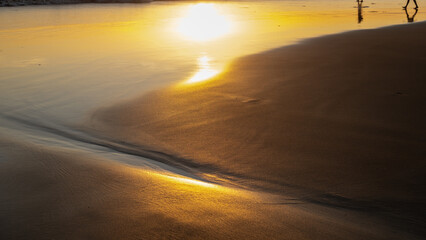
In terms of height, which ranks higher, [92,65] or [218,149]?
[92,65]

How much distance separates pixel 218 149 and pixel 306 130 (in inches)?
33.4

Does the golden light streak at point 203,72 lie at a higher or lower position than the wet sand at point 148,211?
lower

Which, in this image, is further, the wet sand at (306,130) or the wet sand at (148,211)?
the wet sand at (306,130)

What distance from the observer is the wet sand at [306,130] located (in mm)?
2504

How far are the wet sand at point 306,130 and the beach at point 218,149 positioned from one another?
0.05ft

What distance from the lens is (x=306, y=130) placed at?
3480 millimetres

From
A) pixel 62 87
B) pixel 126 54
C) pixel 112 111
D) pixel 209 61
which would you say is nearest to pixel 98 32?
pixel 126 54

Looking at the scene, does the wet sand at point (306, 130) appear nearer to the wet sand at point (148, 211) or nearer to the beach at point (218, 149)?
the beach at point (218, 149)

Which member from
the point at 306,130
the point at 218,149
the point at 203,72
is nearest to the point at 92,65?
the point at 203,72

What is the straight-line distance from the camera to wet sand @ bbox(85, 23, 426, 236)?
2.50m

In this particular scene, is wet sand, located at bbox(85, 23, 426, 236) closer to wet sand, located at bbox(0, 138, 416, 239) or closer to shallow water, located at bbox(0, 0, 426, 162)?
wet sand, located at bbox(0, 138, 416, 239)

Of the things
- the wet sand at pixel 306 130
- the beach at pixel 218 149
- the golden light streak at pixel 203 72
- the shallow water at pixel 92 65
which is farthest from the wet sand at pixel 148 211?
the golden light streak at pixel 203 72

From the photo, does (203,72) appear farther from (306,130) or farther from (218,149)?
(218,149)

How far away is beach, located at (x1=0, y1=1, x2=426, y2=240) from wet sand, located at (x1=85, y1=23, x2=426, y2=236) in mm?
14
